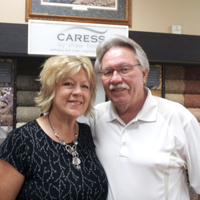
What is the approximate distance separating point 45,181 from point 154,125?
629 mm

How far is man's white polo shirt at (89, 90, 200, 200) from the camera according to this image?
1.04 meters

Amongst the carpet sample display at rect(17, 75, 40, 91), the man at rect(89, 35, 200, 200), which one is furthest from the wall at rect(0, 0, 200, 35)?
the man at rect(89, 35, 200, 200)

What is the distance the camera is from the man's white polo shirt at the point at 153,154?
1.04 meters

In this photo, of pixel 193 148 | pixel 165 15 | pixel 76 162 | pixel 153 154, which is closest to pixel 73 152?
pixel 76 162

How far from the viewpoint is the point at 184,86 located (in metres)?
2.33

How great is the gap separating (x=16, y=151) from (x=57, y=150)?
7.4 inches

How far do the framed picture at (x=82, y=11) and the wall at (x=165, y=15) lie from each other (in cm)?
14

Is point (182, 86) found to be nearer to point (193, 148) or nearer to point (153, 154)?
point (193, 148)

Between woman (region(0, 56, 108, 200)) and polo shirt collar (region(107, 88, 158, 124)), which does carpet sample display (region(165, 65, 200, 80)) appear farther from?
woman (region(0, 56, 108, 200))

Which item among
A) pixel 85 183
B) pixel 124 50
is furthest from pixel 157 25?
pixel 85 183

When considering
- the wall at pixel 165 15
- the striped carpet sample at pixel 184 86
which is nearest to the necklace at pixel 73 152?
the striped carpet sample at pixel 184 86

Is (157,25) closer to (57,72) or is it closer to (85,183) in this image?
(57,72)

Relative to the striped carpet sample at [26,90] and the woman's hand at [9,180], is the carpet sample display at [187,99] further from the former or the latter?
the woman's hand at [9,180]

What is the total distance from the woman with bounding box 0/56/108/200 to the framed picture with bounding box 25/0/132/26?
1355 mm
